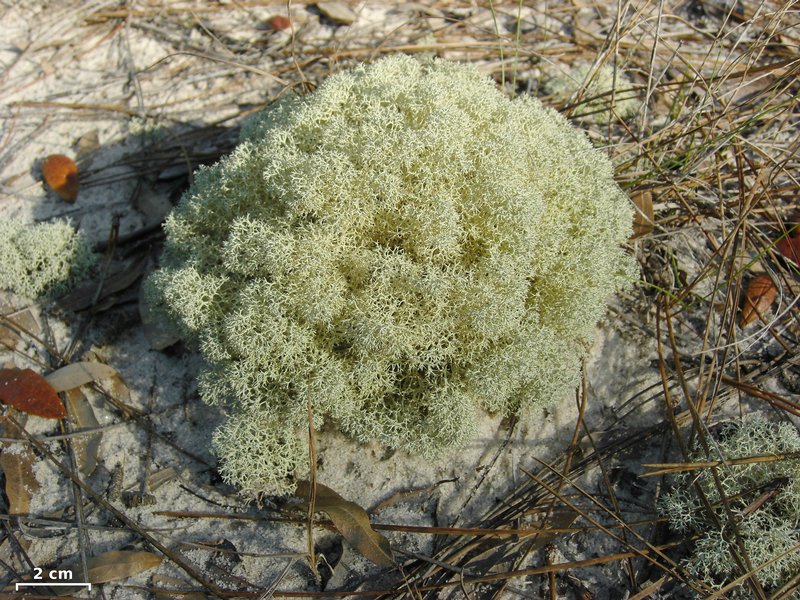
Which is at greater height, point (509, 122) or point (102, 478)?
point (509, 122)

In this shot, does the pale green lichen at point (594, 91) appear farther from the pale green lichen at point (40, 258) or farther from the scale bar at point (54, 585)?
the scale bar at point (54, 585)

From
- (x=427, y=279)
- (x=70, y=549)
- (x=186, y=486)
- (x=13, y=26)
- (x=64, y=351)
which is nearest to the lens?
(x=427, y=279)

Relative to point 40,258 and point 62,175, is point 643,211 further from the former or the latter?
point 62,175

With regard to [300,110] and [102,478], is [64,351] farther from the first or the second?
[300,110]

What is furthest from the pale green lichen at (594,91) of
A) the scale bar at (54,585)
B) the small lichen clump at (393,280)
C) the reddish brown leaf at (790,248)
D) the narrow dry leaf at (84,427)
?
the scale bar at (54,585)

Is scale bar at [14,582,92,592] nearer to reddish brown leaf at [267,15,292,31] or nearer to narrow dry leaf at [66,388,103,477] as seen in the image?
narrow dry leaf at [66,388,103,477]

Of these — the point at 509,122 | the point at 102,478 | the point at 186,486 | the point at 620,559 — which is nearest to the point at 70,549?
the point at 102,478

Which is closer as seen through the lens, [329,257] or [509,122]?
[329,257]

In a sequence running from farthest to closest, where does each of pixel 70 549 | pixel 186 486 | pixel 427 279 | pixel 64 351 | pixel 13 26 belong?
1. pixel 13 26
2. pixel 64 351
3. pixel 186 486
4. pixel 70 549
5. pixel 427 279
